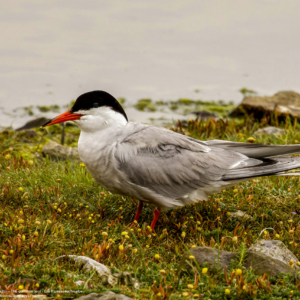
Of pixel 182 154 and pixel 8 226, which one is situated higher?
pixel 182 154

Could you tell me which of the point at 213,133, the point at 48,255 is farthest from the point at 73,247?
the point at 213,133

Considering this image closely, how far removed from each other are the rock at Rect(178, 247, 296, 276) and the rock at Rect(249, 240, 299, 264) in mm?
288

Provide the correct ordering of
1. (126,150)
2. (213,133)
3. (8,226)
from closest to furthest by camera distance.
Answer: (8,226), (126,150), (213,133)

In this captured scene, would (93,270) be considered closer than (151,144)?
Yes

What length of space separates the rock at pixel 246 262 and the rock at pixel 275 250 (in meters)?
0.29

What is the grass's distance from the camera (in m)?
3.15

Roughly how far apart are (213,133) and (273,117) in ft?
5.87

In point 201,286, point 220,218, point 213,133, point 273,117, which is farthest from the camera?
point 273,117

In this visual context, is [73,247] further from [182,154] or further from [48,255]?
[182,154]

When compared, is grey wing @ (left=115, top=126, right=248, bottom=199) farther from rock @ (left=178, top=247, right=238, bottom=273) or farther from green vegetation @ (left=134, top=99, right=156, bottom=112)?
green vegetation @ (left=134, top=99, right=156, bottom=112)

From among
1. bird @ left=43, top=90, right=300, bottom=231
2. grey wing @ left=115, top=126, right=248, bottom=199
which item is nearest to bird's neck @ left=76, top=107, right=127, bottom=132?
bird @ left=43, top=90, right=300, bottom=231

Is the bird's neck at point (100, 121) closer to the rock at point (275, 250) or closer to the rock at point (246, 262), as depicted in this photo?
the rock at point (246, 262)

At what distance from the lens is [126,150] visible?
4.37 metres

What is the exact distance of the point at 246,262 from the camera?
11.4 ft
